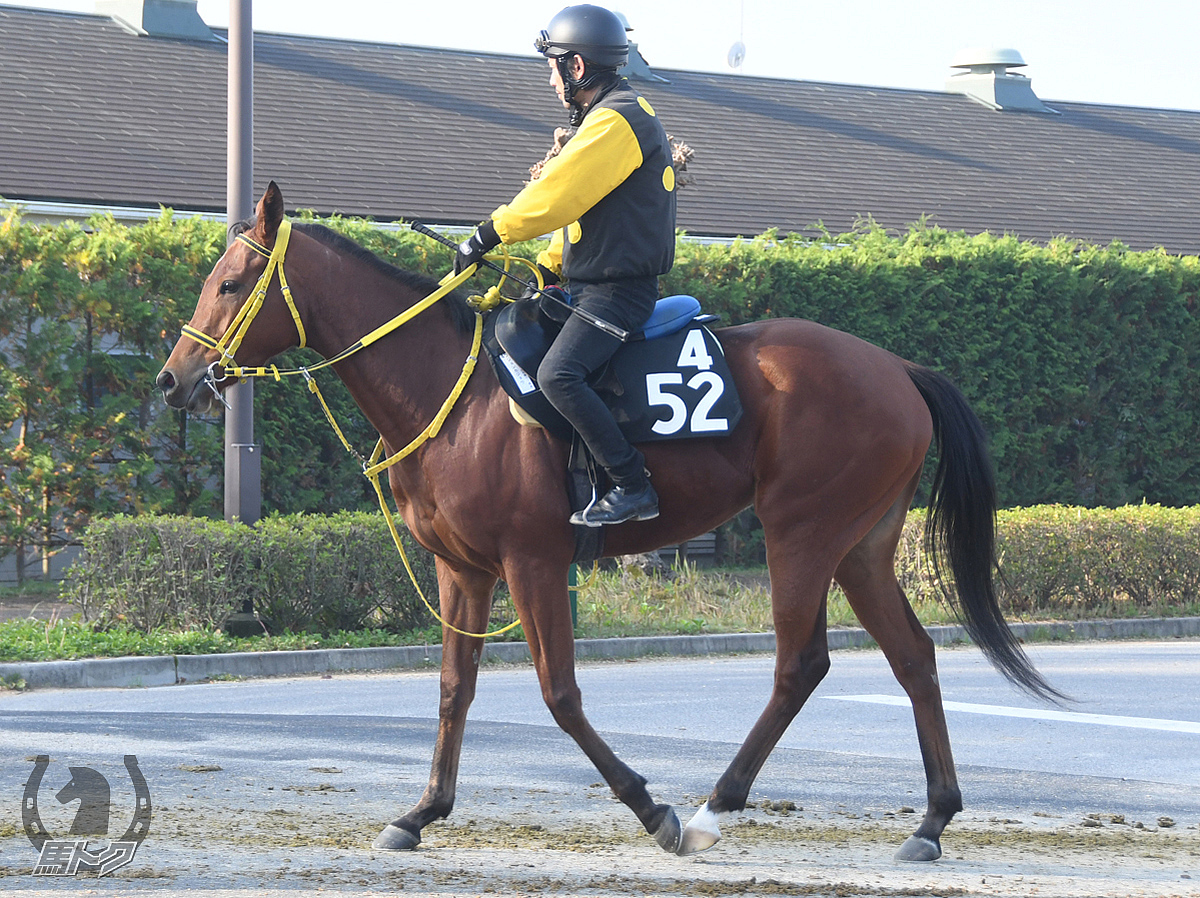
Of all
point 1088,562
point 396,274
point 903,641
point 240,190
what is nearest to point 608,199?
point 396,274

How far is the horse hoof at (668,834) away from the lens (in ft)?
18.1

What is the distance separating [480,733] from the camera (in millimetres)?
8422

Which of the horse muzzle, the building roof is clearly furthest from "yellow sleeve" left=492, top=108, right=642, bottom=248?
the building roof

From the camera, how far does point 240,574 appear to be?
11.8m

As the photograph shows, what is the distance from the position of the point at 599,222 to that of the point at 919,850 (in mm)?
2666

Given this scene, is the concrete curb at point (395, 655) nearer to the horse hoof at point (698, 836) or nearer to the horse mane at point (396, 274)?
the horse mane at point (396, 274)

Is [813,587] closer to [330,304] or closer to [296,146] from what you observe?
[330,304]

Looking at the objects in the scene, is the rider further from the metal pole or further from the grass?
the metal pole

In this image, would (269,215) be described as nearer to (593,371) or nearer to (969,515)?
(593,371)

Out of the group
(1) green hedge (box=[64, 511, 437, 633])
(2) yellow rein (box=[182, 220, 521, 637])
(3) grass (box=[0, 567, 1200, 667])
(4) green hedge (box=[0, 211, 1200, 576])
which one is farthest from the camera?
(4) green hedge (box=[0, 211, 1200, 576])

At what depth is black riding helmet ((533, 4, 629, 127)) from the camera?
232 inches

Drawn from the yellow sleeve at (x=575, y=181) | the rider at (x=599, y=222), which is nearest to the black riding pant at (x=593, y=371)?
the rider at (x=599, y=222)

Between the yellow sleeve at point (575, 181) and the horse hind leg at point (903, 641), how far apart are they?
6.08 feet

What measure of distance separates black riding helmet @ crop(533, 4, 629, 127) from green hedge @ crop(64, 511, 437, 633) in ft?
21.9
